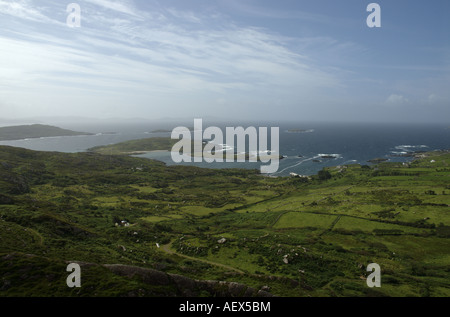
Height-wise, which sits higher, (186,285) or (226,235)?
(186,285)

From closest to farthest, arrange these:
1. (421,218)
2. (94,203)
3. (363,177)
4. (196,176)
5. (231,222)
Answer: (421,218) < (231,222) < (94,203) < (363,177) < (196,176)

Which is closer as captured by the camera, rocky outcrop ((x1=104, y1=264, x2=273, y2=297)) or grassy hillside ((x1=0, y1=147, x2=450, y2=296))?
rocky outcrop ((x1=104, y1=264, x2=273, y2=297))

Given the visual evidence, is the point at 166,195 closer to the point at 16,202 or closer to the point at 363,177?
the point at 16,202

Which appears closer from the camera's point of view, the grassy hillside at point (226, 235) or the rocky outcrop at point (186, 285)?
the rocky outcrop at point (186, 285)

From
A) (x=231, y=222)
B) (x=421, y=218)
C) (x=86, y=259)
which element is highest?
(x=86, y=259)

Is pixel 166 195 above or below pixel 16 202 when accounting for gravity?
below

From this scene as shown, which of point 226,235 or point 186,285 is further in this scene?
point 226,235
